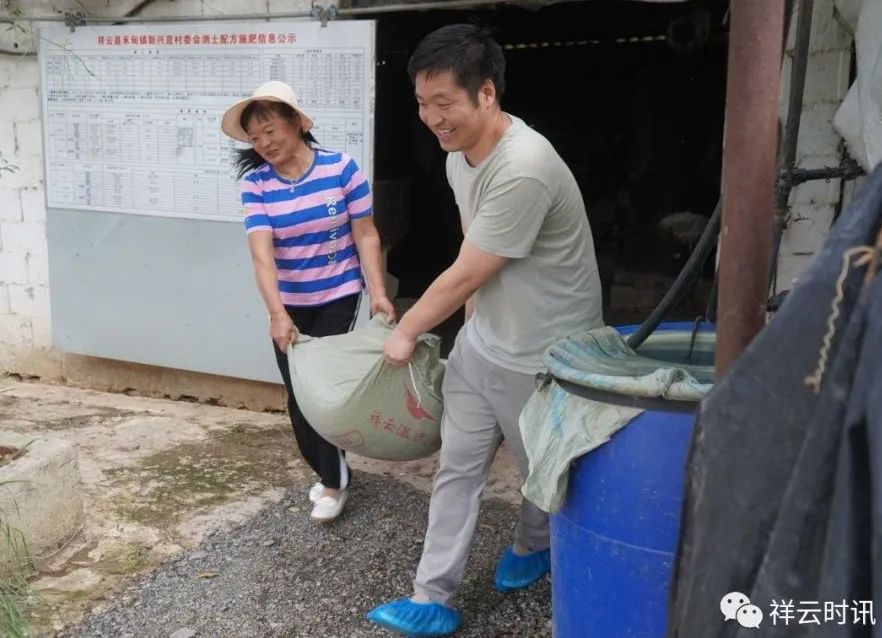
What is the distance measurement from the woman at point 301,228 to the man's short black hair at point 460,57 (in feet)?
2.83

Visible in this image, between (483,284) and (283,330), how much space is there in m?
0.91

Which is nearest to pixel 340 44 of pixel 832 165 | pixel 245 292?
pixel 245 292

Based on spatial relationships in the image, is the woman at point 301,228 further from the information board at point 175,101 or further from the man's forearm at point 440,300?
the information board at point 175,101

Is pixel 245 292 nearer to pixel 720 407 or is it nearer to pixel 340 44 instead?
pixel 340 44

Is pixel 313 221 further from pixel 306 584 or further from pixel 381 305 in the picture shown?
pixel 306 584

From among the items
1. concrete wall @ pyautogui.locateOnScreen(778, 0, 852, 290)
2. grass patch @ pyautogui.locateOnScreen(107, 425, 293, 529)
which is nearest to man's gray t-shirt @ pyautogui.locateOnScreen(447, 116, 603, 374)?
concrete wall @ pyautogui.locateOnScreen(778, 0, 852, 290)

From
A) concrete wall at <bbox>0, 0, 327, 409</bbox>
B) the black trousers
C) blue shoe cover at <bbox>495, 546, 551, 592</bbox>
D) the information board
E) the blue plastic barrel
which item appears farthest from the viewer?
concrete wall at <bbox>0, 0, 327, 409</bbox>

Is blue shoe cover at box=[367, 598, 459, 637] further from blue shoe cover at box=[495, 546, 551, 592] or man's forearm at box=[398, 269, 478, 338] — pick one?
man's forearm at box=[398, 269, 478, 338]

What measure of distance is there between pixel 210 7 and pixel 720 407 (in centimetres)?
416

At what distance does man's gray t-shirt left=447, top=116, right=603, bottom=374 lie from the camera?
7.72ft

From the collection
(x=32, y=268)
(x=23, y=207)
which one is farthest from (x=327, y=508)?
(x=23, y=207)

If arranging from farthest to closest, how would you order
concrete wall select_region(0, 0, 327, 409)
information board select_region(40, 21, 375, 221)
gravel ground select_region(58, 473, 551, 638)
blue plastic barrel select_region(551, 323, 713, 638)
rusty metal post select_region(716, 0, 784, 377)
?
1. concrete wall select_region(0, 0, 327, 409)
2. information board select_region(40, 21, 375, 221)
3. gravel ground select_region(58, 473, 551, 638)
4. blue plastic barrel select_region(551, 323, 713, 638)
5. rusty metal post select_region(716, 0, 784, 377)

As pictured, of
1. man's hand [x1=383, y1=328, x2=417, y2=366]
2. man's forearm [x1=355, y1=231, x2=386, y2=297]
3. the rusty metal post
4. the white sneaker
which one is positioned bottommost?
the white sneaker

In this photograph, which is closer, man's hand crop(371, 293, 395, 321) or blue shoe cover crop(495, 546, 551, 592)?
blue shoe cover crop(495, 546, 551, 592)
